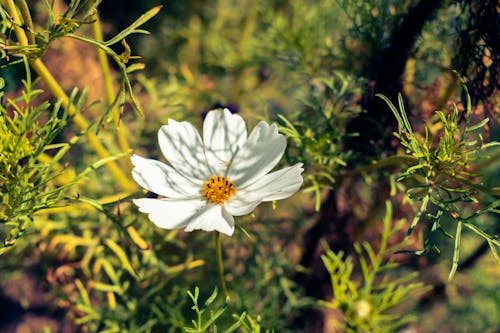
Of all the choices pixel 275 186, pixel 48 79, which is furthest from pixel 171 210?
pixel 48 79

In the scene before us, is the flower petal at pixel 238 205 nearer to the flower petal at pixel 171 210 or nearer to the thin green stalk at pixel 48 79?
the flower petal at pixel 171 210

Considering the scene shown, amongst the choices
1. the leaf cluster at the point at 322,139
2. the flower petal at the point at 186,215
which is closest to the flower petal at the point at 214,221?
the flower petal at the point at 186,215

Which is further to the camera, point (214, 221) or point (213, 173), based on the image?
point (213, 173)

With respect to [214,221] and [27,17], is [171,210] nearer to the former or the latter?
[214,221]

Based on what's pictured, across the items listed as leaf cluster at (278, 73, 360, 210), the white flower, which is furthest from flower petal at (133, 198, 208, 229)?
leaf cluster at (278, 73, 360, 210)

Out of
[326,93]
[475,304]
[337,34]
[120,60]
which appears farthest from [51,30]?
[475,304]

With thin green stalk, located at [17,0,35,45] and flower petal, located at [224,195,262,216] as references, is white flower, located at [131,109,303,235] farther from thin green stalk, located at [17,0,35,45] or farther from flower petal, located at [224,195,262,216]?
thin green stalk, located at [17,0,35,45]
